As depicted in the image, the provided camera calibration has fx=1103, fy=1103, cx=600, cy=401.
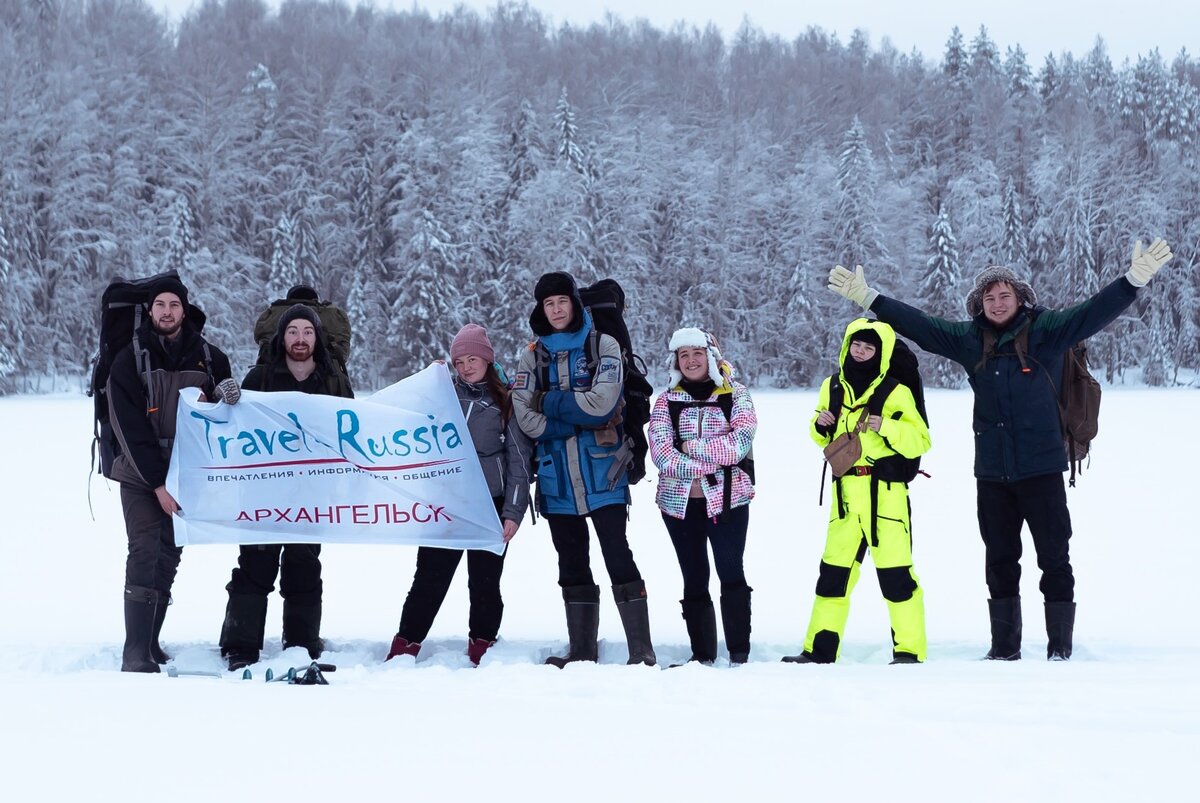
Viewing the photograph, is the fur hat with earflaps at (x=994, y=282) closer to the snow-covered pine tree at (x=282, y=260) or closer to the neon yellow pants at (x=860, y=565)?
the neon yellow pants at (x=860, y=565)

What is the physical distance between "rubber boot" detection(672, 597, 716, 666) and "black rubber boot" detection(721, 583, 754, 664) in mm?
77

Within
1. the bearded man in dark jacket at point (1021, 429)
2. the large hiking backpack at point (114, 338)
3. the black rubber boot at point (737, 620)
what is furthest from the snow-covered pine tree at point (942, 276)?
the large hiking backpack at point (114, 338)

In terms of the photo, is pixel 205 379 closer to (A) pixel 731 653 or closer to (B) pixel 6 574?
(A) pixel 731 653

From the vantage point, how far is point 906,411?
218 inches

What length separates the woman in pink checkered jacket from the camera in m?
5.59

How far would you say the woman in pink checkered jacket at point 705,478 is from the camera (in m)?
5.59

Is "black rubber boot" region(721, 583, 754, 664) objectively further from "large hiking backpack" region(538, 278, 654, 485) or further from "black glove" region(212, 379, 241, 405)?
"black glove" region(212, 379, 241, 405)

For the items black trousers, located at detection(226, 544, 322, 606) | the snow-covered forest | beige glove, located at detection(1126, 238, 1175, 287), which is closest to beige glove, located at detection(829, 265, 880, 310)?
beige glove, located at detection(1126, 238, 1175, 287)

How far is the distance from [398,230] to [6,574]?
42.1m

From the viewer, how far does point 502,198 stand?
4984 cm

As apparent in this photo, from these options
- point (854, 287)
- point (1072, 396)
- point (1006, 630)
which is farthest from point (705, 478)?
point (1072, 396)

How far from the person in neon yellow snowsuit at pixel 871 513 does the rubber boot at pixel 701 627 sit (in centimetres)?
41

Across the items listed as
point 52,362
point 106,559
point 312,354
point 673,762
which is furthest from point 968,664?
point 52,362

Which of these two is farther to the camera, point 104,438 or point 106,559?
point 106,559
